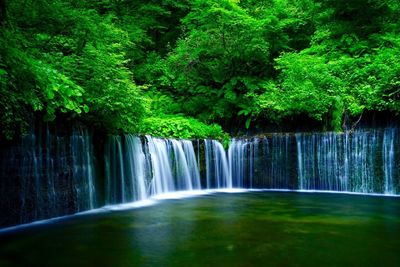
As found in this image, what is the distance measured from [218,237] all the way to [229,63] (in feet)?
42.0

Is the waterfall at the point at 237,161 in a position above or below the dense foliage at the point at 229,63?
below

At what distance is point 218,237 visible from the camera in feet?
23.0

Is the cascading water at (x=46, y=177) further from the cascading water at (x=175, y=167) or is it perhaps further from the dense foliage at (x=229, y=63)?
the dense foliage at (x=229, y=63)

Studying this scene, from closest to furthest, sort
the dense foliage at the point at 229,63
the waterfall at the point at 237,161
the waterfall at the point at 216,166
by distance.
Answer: the dense foliage at the point at 229,63 → the waterfall at the point at 216,166 → the waterfall at the point at 237,161

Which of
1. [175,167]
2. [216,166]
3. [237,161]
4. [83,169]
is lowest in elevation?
[216,166]

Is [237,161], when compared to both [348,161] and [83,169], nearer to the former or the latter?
[348,161]

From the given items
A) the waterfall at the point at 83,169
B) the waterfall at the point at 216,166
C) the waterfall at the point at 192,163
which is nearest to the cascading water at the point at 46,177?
the waterfall at the point at 83,169

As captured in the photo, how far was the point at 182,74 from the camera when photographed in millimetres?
19109

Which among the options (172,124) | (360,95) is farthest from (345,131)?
(172,124)

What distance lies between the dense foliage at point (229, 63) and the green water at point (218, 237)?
2458 mm

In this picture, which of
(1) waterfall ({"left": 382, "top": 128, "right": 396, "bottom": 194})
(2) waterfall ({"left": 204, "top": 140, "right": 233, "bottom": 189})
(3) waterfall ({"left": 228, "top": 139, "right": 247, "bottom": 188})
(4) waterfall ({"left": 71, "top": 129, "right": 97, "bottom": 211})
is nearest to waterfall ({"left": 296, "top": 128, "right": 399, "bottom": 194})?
(1) waterfall ({"left": 382, "top": 128, "right": 396, "bottom": 194})

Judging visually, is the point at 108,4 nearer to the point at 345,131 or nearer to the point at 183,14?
the point at 183,14

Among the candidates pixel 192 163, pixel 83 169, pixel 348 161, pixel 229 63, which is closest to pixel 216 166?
pixel 192 163

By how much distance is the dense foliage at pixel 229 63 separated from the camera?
29.5 ft
